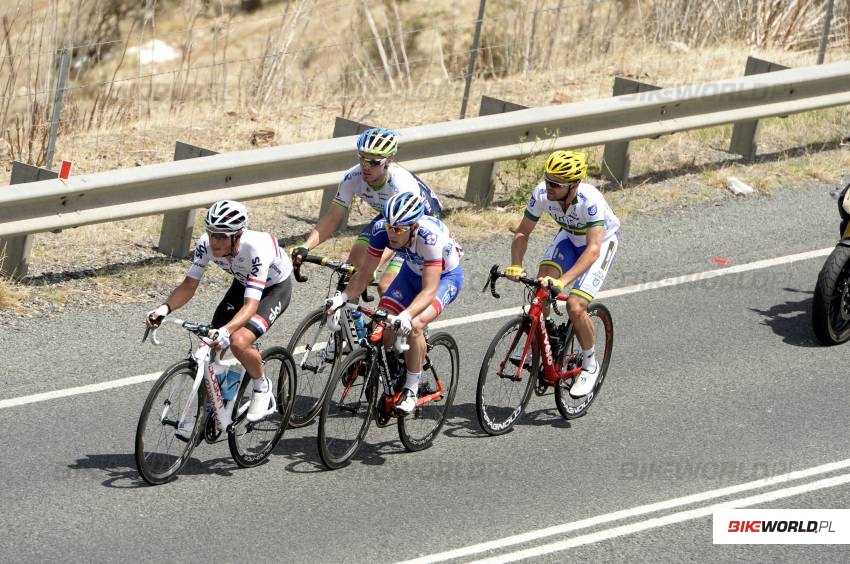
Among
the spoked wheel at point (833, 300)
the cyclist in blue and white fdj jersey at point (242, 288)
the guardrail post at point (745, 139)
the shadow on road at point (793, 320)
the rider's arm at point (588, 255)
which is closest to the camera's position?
the cyclist in blue and white fdj jersey at point (242, 288)

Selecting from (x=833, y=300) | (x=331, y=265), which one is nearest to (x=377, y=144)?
(x=331, y=265)

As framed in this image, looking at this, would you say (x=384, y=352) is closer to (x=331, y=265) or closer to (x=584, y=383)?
(x=331, y=265)

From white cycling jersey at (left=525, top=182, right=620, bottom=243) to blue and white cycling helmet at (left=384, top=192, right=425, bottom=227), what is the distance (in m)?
1.31

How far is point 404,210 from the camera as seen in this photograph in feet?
27.6

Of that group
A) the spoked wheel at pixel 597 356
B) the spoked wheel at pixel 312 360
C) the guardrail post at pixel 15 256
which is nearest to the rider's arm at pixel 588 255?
the spoked wheel at pixel 597 356

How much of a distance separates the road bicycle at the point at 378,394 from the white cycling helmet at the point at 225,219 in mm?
1033

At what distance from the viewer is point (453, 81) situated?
1778 centimetres

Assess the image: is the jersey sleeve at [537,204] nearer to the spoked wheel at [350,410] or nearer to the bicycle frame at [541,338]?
the bicycle frame at [541,338]

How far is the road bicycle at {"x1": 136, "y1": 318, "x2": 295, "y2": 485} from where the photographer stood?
7988 mm

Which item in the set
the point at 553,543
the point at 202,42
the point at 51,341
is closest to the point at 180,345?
the point at 51,341

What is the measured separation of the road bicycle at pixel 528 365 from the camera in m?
9.17

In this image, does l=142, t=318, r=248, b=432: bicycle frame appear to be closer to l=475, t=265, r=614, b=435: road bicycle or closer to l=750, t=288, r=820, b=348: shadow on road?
l=475, t=265, r=614, b=435: road bicycle

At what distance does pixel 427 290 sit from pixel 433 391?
2.98 ft

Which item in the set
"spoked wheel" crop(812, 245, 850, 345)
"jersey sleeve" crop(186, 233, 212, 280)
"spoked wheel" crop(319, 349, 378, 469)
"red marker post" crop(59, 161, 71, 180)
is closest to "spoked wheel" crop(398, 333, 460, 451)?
"spoked wheel" crop(319, 349, 378, 469)
